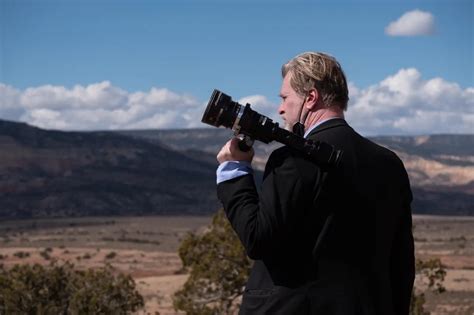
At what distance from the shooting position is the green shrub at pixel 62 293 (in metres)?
12.8

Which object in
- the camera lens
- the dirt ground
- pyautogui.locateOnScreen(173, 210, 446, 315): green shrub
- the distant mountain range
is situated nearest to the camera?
the camera lens

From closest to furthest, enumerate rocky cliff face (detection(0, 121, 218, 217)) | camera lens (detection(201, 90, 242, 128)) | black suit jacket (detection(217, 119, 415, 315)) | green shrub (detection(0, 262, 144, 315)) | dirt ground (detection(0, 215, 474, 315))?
black suit jacket (detection(217, 119, 415, 315)), camera lens (detection(201, 90, 242, 128)), green shrub (detection(0, 262, 144, 315)), dirt ground (detection(0, 215, 474, 315)), rocky cliff face (detection(0, 121, 218, 217))

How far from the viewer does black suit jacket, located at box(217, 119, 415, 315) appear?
9.38 ft

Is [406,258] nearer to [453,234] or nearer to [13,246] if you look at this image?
[13,246]

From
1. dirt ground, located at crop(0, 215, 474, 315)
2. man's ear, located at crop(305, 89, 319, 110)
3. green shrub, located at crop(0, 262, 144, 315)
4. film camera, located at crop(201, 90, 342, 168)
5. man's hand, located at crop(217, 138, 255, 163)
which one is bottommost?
dirt ground, located at crop(0, 215, 474, 315)

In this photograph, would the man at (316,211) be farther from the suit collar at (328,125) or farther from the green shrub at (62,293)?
the green shrub at (62,293)

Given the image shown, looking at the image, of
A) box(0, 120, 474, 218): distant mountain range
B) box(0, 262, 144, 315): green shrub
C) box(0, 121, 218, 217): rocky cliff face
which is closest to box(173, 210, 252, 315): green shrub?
box(0, 262, 144, 315): green shrub

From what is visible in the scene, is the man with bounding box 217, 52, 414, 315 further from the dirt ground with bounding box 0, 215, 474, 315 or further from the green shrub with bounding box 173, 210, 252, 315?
the dirt ground with bounding box 0, 215, 474, 315

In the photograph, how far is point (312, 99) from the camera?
3.04 m

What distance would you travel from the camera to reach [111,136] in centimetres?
10631

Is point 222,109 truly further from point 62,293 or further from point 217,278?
point 62,293

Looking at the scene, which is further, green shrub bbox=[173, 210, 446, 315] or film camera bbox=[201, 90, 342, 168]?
green shrub bbox=[173, 210, 446, 315]

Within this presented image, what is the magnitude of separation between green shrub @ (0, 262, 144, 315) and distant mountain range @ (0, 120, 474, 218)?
60056mm

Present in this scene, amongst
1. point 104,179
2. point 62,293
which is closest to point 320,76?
point 62,293
